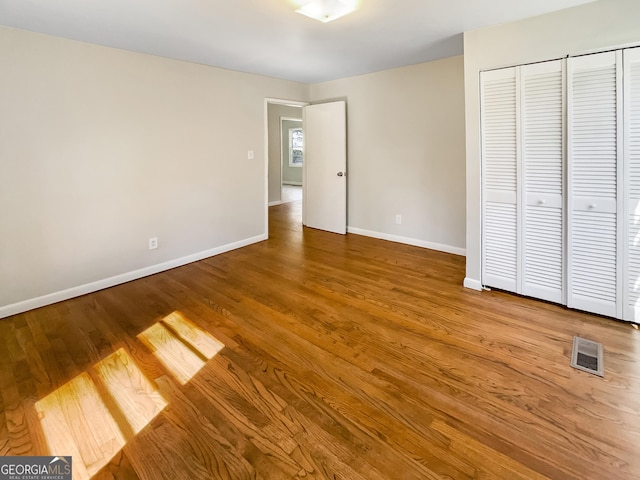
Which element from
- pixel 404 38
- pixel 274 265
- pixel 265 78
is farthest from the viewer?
pixel 265 78

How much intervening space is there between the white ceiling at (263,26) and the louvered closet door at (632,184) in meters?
0.66

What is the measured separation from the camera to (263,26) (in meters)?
2.84

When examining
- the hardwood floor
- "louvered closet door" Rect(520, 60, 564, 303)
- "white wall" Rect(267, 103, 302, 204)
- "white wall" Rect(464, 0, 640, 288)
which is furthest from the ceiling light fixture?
"white wall" Rect(267, 103, 302, 204)

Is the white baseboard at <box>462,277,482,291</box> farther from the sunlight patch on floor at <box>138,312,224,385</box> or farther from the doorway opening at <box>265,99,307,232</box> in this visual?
the doorway opening at <box>265,99,307,232</box>

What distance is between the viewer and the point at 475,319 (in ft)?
8.69

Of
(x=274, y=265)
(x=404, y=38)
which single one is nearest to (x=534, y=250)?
(x=404, y=38)

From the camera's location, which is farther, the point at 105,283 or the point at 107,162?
the point at 105,283

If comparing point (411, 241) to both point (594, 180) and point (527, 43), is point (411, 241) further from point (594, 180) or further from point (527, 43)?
point (527, 43)

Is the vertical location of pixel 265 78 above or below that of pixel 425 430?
above

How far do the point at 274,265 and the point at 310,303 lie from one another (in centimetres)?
114

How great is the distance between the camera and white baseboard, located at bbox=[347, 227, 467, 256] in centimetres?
428

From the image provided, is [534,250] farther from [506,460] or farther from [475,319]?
[506,460]

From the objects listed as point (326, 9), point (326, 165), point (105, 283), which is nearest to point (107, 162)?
point (105, 283)

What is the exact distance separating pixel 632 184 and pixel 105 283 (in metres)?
4.62
